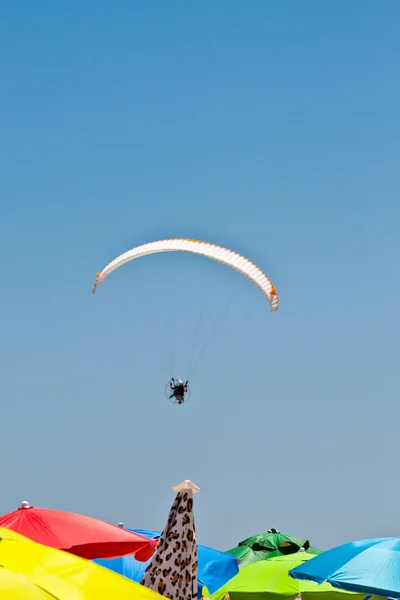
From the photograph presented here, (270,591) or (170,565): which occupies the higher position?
(270,591)

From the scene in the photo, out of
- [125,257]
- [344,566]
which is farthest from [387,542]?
[125,257]

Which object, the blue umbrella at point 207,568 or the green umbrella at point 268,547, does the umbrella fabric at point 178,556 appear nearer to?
the blue umbrella at point 207,568

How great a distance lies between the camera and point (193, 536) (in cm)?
1051

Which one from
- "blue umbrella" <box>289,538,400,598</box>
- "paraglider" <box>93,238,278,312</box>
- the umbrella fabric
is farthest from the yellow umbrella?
"paraglider" <box>93,238,278,312</box>

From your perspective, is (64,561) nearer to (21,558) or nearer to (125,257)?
(21,558)

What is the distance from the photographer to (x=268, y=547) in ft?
80.3

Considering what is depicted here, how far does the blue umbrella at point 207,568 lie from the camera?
602 inches

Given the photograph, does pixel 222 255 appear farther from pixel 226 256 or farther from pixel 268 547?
pixel 268 547

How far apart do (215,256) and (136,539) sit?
10616 mm

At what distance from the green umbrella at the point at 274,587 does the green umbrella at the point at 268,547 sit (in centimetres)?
708

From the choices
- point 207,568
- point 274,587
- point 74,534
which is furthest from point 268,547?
point 74,534

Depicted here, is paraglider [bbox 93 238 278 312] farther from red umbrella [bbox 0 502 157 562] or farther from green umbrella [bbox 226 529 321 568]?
red umbrella [bbox 0 502 157 562]

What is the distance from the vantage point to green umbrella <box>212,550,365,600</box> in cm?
1617

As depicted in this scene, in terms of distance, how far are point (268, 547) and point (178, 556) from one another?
14.8m
